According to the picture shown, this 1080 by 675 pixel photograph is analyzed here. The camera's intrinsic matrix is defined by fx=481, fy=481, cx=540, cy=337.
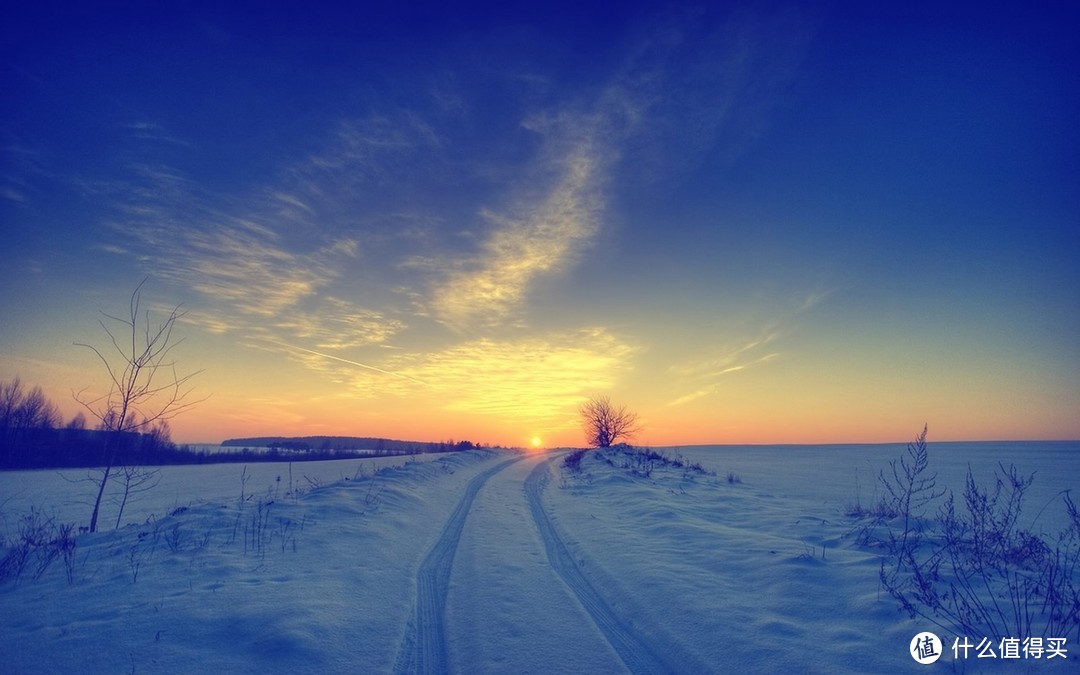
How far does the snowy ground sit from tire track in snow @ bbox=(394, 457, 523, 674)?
3cm

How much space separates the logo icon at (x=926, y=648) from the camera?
4.45m

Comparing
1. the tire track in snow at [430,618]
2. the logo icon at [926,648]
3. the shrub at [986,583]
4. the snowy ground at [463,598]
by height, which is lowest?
the tire track in snow at [430,618]

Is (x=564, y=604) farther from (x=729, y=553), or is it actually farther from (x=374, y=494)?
(x=374, y=494)

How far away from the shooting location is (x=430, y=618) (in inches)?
223

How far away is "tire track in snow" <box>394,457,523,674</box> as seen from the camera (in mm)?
4582

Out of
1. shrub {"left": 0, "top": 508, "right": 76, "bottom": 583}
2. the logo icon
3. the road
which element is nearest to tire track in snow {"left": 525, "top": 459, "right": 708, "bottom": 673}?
the road

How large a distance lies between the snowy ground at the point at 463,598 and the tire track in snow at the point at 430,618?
32 mm

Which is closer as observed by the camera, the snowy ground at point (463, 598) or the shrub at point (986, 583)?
the snowy ground at point (463, 598)

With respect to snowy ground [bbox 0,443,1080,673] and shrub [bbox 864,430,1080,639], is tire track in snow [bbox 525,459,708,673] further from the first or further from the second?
shrub [bbox 864,430,1080,639]

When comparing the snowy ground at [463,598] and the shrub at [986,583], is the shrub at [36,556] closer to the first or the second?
the snowy ground at [463,598]

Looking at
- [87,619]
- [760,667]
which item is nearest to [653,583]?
[760,667]

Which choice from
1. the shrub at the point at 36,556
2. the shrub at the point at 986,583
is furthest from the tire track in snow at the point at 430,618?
the shrub at the point at 986,583

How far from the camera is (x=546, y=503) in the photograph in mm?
14758

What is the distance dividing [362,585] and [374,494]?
7843 millimetres
